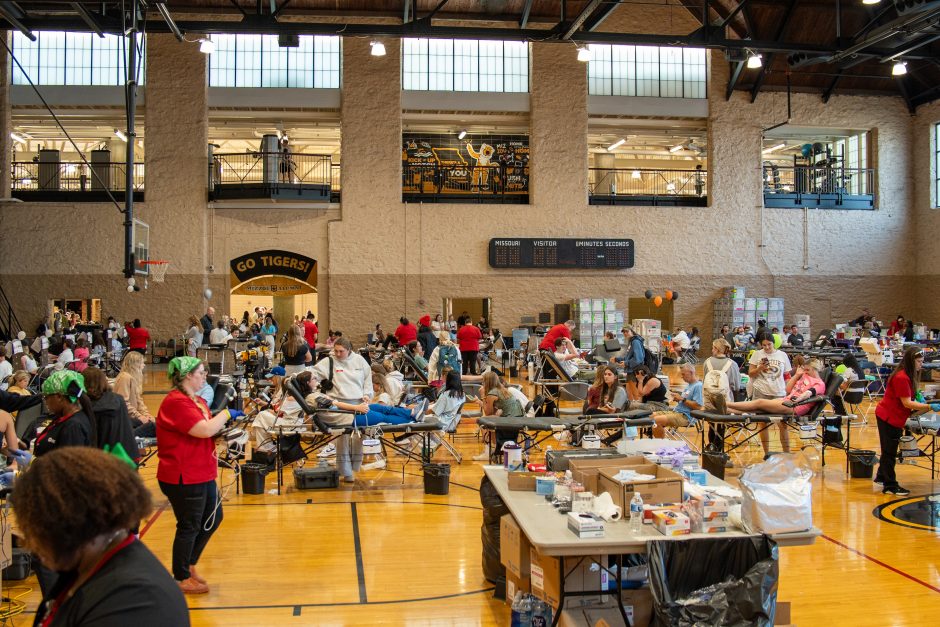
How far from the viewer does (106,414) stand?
476 cm

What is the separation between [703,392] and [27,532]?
858cm

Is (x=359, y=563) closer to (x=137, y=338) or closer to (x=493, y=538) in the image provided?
(x=493, y=538)

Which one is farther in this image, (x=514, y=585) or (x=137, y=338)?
(x=137, y=338)

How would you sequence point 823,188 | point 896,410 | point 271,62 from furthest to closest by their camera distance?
point 823,188, point 271,62, point 896,410

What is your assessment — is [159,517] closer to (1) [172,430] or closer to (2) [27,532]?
(1) [172,430]

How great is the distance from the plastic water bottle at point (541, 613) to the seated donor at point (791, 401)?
18.3 ft

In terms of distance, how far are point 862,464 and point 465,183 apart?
16116 millimetres

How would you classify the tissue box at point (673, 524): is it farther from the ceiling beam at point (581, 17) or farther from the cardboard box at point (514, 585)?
the ceiling beam at point (581, 17)

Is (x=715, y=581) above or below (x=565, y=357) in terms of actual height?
below

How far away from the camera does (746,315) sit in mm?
22938

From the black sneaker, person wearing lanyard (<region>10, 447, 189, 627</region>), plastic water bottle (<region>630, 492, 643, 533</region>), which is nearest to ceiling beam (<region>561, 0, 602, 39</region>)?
Answer: the black sneaker

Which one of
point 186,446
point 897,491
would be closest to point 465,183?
point 897,491

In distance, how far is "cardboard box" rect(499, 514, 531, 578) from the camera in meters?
4.56

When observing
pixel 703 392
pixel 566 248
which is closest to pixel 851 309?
pixel 566 248
